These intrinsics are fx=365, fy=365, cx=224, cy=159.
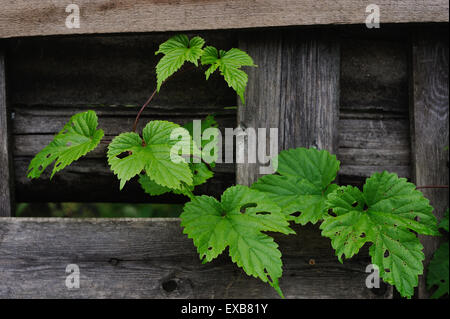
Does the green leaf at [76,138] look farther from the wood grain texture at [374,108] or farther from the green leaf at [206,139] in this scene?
the wood grain texture at [374,108]

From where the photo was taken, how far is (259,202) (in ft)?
3.59

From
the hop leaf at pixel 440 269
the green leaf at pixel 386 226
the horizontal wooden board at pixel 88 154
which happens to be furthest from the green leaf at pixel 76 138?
the hop leaf at pixel 440 269

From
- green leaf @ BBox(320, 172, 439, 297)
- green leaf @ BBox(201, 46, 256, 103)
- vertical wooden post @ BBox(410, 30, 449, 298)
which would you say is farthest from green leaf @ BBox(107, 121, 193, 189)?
vertical wooden post @ BBox(410, 30, 449, 298)

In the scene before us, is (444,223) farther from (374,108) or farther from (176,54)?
(176,54)

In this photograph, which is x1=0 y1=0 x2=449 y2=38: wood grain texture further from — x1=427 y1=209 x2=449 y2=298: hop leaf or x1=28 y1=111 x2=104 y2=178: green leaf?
x1=427 y1=209 x2=449 y2=298: hop leaf

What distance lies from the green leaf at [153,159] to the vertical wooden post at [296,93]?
37 centimetres

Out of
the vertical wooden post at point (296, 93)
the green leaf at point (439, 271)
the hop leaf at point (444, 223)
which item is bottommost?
the green leaf at point (439, 271)

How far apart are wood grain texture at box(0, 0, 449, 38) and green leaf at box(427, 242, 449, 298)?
2.68 feet

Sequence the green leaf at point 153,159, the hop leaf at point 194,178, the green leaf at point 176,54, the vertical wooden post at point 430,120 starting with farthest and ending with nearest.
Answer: the vertical wooden post at point 430,120 → the hop leaf at point 194,178 → the green leaf at point 176,54 → the green leaf at point 153,159

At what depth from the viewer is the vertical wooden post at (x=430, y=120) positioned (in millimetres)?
1342

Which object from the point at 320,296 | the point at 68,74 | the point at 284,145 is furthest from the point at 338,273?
the point at 68,74

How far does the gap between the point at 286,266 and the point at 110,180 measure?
743 mm

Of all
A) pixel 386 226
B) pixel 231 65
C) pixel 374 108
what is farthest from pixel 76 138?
pixel 374 108

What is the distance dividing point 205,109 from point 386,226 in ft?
2.47
